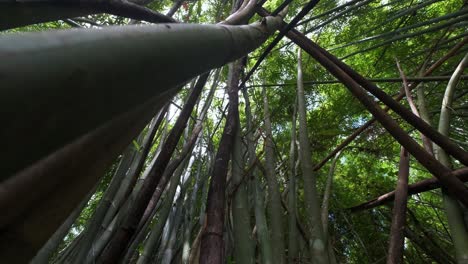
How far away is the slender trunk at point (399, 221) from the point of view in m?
1.02

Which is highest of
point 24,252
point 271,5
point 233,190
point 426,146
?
point 271,5

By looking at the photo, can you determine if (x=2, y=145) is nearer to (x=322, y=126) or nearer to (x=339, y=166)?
(x=322, y=126)

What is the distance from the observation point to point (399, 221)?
1146 mm

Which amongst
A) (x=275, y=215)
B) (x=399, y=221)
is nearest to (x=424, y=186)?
(x=399, y=221)

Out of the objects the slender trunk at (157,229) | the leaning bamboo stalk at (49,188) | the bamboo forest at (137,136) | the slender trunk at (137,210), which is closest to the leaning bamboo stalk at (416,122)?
the bamboo forest at (137,136)

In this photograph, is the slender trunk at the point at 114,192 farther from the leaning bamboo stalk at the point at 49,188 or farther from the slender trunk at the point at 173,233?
the leaning bamboo stalk at the point at 49,188

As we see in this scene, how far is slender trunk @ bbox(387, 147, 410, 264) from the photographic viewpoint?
3.33ft

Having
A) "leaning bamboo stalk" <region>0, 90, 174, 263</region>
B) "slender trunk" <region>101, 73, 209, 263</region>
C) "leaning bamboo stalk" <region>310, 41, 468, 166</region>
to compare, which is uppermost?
"leaning bamboo stalk" <region>310, 41, 468, 166</region>

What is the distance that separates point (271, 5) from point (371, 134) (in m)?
1.45

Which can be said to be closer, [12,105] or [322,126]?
[12,105]

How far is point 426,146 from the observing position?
1.37 m

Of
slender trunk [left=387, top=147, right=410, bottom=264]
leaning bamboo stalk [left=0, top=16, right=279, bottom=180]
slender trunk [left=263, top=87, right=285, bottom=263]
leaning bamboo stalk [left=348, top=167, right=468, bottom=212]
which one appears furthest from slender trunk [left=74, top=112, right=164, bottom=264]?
leaning bamboo stalk [left=348, top=167, right=468, bottom=212]

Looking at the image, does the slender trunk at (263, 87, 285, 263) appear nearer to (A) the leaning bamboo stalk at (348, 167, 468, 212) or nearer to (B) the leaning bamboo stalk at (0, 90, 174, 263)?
(A) the leaning bamboo stalk at (348, 167, 468, 212)

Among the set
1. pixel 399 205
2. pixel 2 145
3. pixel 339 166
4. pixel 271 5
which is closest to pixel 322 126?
pixel 339 166
